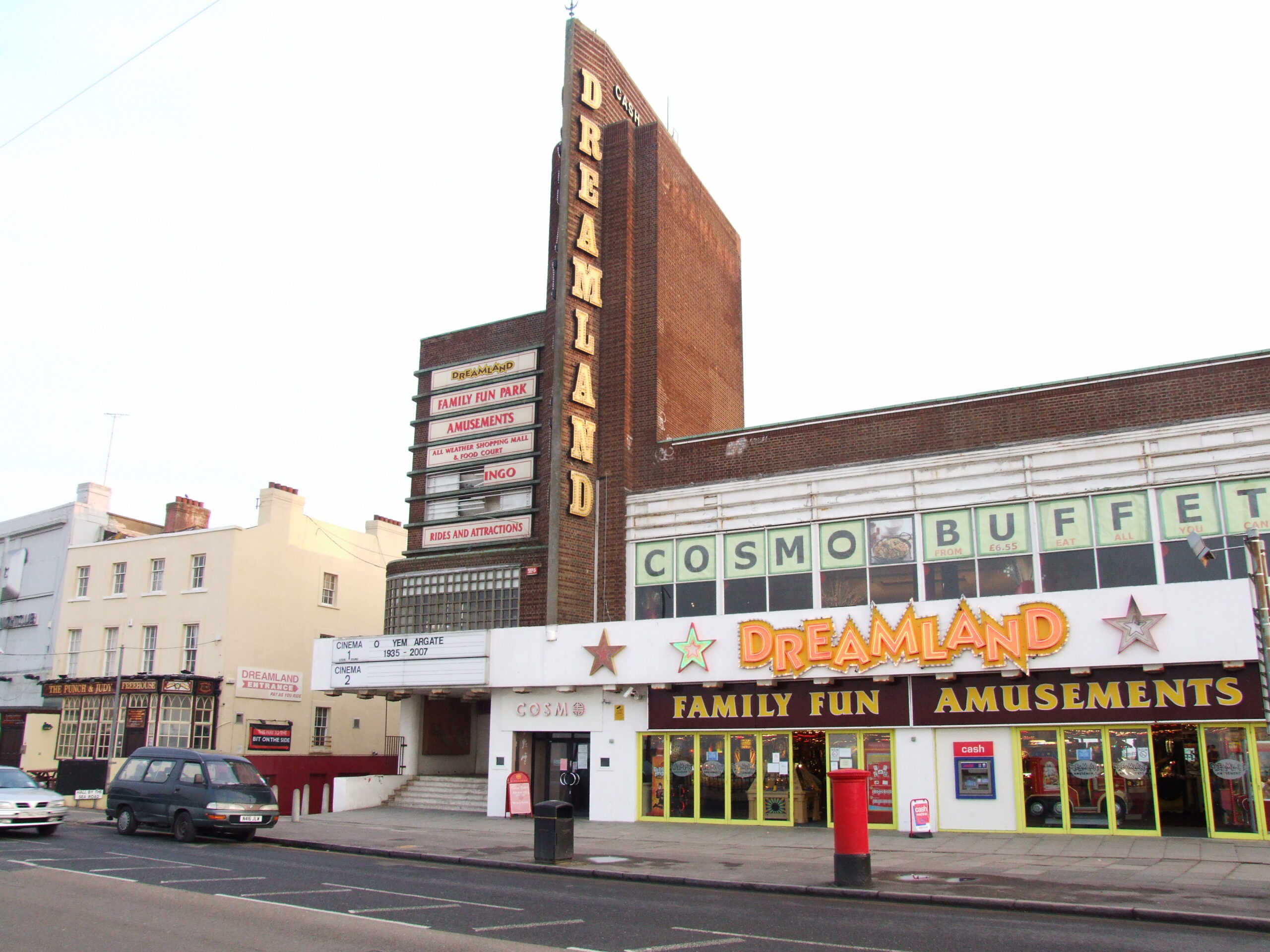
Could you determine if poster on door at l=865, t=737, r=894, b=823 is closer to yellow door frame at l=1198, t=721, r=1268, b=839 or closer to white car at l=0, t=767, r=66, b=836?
yellow door frame at l=1198, t=721, r=1268, b=839

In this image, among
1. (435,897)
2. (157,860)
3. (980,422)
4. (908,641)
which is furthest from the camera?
(980,422)

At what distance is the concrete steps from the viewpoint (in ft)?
98.9

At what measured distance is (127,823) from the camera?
903 inches

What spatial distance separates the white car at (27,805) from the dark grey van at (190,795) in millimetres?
1409

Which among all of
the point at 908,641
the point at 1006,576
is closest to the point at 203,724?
the point at 908,641

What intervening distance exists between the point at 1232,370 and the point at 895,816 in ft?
40.8

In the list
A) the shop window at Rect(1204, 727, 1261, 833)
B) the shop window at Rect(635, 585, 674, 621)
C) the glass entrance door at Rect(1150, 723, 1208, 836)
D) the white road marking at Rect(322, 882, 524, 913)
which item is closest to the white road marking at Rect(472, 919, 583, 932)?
the white road marking at Rect(322, 882, 524, 913)

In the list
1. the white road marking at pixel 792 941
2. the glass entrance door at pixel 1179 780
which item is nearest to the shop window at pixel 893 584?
the glass entrance door at pixel 1179 780

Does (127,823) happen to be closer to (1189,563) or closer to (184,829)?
(184,829)

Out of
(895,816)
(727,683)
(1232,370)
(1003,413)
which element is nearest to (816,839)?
(895,816)

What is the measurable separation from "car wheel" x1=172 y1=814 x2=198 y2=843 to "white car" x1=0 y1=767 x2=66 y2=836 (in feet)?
7.37

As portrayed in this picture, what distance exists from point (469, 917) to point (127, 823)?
14.0 metres

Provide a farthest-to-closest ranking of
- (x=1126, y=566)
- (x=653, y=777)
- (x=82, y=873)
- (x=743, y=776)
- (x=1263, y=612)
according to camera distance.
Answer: (x=653, y=777)
(x=743, y=776)
(x=1126, y=566)
(x=82, y=873)
(x=1263, y=612)

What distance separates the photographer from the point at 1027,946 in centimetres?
1082
